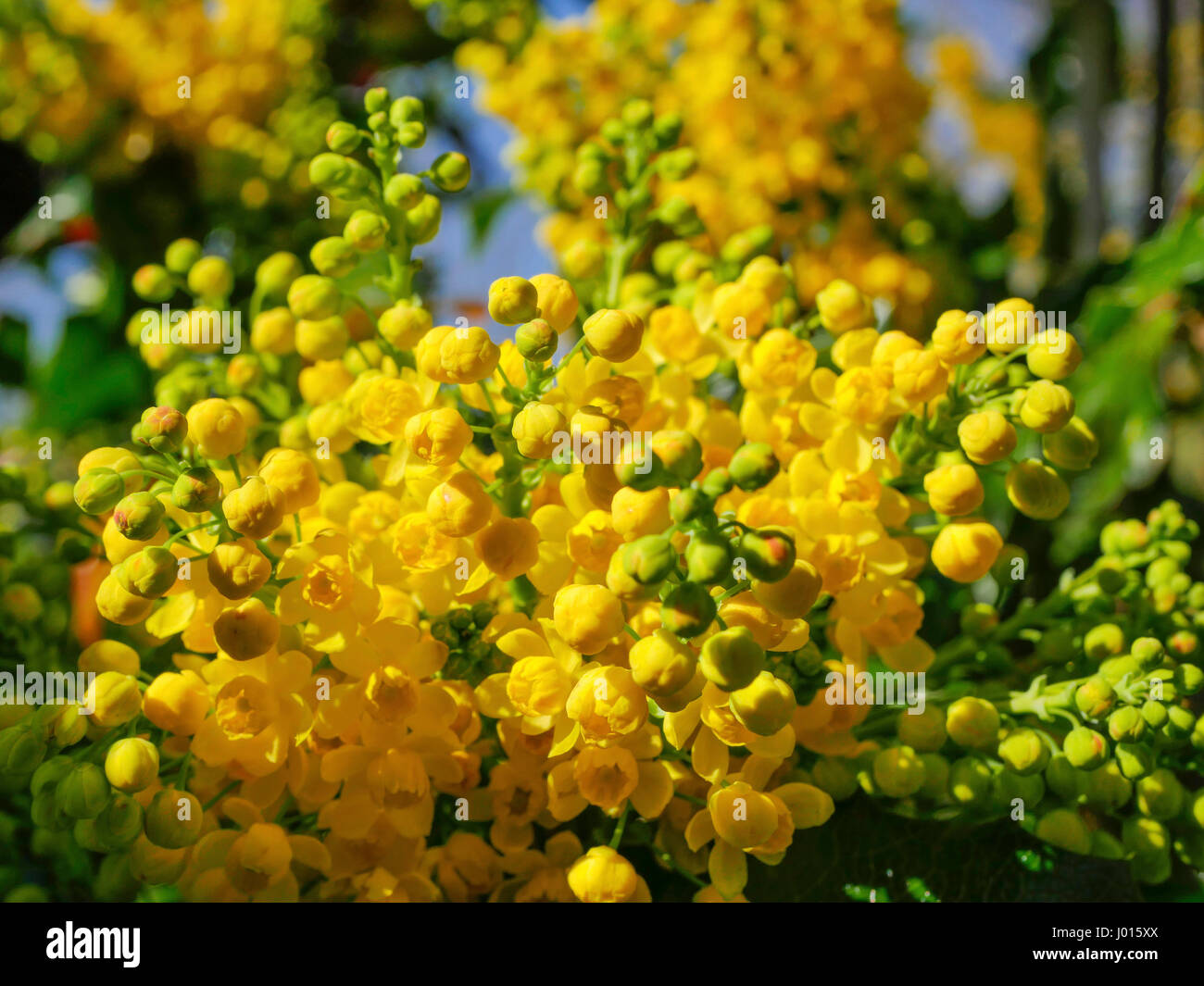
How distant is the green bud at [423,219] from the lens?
1.51ft

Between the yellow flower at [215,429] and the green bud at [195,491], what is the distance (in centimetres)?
2

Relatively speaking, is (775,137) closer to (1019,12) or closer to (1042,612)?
(1042,612)

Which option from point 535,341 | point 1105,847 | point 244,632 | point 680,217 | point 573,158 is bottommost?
point 1105,847

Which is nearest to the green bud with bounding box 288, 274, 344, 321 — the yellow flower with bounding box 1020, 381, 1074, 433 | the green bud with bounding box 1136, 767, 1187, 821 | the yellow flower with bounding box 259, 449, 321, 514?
the yellow flower with bounding box 259, 449, 321, 514

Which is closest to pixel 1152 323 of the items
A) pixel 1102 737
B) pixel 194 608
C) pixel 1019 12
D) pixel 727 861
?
pixel 1102 737

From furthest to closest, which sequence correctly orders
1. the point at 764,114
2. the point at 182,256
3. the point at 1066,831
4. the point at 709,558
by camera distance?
1. the point at 764,114
2. the point at 182,256
3. the point at 1066,831
4. the point at 709,558

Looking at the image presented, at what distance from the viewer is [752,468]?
33cm

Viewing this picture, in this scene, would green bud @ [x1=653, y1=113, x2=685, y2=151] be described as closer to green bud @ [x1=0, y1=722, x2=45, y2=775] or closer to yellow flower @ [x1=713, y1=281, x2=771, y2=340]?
yellow flower @ [x1=713, y1=281, x2=771, y2=340]

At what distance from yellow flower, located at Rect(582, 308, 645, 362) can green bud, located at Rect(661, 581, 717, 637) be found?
0.10 meters

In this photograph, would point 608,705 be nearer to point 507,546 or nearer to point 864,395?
point 507,546

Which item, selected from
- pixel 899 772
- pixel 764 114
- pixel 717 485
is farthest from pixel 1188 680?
pixel 764 114

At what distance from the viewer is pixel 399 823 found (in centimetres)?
40

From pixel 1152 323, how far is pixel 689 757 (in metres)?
0.59

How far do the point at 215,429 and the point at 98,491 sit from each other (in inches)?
1.9
